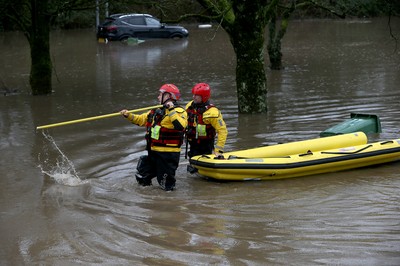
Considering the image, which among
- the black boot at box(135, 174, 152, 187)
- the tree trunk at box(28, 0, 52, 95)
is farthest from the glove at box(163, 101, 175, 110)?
the tree trunk at box(28, 0, 52, 95)

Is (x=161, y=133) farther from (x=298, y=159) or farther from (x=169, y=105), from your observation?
(x=298, y=159)

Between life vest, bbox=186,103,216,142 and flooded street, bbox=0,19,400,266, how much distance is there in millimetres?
566

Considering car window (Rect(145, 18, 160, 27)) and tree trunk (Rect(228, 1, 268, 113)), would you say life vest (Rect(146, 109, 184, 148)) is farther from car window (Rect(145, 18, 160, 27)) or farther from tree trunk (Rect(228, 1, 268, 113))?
car window (Rect(145, 18, 160, 27))

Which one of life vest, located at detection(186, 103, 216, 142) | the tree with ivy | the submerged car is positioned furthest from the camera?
the submerged car

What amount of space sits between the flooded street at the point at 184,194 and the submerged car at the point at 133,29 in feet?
44.1

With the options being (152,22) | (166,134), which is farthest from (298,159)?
(152,22)

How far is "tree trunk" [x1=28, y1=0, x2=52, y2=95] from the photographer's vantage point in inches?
611

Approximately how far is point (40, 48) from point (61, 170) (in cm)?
723

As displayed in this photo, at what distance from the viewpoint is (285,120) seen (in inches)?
490

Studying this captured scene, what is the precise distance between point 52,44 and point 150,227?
80.5ft

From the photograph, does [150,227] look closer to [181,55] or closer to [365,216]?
[365,216]

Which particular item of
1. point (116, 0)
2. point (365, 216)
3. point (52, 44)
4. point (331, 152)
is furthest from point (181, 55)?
point (365, 216)

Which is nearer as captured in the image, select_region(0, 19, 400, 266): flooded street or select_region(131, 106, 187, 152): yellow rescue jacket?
select_region(0, 19, 400, 266): flooded street

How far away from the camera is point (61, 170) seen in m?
9.29
